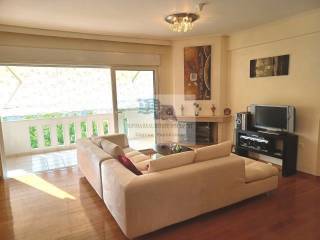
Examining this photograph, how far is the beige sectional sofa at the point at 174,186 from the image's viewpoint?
6.61 ft

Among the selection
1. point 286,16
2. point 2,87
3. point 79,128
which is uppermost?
point 286,16

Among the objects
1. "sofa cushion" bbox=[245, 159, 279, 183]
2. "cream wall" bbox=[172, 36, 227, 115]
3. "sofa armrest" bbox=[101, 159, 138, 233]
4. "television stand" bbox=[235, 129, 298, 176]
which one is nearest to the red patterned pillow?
"sofa armrest" bbox=[101, 159, 138, 233]

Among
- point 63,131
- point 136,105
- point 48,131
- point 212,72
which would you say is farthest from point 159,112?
point 48,131

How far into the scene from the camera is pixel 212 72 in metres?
4.98

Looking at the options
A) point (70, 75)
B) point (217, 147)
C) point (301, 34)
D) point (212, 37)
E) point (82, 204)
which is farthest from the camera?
point (70, 75)

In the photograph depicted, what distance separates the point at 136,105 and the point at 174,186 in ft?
10.5

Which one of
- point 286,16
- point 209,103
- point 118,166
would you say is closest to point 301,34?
point 286,16

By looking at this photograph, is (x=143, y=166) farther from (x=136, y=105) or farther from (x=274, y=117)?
(x=274, y=117)

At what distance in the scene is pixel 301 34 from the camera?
3.53m

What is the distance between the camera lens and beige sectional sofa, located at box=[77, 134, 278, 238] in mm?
2016

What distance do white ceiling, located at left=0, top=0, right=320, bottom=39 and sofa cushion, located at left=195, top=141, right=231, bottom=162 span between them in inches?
72.9

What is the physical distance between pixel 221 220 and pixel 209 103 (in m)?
3.11

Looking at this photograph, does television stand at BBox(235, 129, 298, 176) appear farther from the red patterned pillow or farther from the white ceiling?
the red patterned pillow

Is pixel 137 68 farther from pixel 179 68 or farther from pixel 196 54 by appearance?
pixel 196 54
